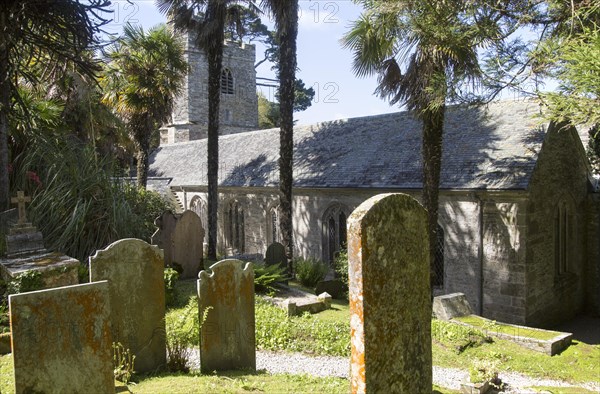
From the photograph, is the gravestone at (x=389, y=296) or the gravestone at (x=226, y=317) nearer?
the gravestone at (x=389, y=296)

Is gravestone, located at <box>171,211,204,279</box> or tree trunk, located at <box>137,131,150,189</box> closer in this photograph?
gravestone, located at <box>171,211,204,279</box>

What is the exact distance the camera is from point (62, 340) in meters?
4.06

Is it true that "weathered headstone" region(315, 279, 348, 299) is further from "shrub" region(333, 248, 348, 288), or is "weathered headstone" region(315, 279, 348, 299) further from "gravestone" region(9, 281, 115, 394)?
"gravestone" region(9, 281, 115, 394)

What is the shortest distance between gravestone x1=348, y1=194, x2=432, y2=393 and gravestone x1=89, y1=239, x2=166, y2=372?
3203mm

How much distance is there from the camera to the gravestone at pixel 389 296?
4.20 meters

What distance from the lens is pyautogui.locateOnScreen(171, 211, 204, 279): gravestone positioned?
12.5 metres

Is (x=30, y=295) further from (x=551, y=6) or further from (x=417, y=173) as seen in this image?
(x=417, y=173)

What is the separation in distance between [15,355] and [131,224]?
7.77 m

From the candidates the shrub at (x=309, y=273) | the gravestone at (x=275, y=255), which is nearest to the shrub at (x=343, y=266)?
the shrub at (x=309, y=273)

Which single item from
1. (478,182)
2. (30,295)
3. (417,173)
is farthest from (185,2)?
(30,295)

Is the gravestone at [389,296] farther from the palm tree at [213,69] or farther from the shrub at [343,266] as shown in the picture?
the palm tree at [213,69]

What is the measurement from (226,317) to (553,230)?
38.3ft

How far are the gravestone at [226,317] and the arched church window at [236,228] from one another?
1598cm

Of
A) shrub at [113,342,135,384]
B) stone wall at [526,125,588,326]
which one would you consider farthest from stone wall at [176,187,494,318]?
shrub at [113,342,135,384]
